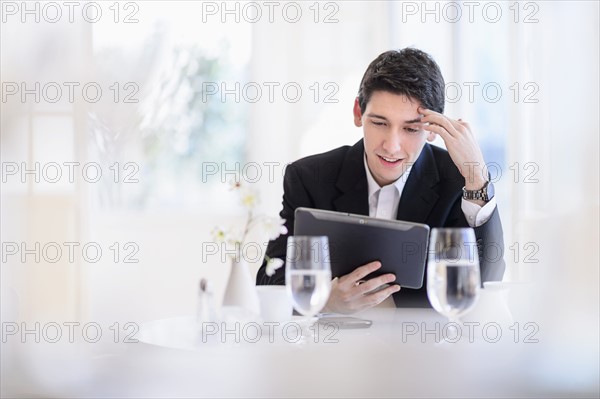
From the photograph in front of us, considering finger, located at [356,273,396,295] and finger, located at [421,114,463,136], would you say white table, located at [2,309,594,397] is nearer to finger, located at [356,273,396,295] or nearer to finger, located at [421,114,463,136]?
finger, located at [356,273,396,295]

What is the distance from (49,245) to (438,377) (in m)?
3.45

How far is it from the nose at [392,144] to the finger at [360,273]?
0.71m

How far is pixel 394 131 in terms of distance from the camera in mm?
2338

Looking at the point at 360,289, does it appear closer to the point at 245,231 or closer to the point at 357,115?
the point at 245,231

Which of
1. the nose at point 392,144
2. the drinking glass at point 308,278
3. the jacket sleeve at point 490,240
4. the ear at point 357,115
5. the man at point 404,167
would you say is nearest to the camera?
the drinking glass at point 308,278

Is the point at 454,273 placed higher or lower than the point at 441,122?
lower

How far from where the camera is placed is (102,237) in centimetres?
426

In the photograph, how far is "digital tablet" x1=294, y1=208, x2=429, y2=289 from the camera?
165 cm

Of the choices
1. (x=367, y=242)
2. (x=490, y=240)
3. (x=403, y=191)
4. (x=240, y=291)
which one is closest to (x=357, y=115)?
(x=403, y=191)

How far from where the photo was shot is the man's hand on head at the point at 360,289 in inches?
66.4

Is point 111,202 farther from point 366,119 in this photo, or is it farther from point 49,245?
point 366,119

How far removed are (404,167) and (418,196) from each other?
11cm

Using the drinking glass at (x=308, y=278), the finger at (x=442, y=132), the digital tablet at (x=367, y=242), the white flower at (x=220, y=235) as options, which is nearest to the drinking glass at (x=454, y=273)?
the drinking glass at (x=308, y=278)

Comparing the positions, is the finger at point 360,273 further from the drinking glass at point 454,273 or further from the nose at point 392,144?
the nose at point 392,144
